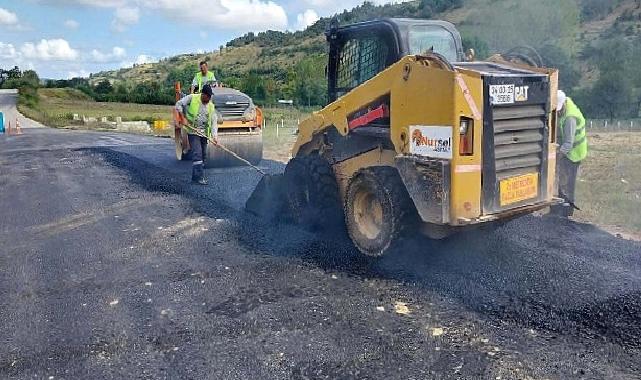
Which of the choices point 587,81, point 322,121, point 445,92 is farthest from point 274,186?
point 587,81

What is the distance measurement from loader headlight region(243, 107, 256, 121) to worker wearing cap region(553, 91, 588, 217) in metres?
5.88

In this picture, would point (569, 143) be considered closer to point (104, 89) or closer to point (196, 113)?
point (196, 113)

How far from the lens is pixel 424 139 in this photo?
4.62m

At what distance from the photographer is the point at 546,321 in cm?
383

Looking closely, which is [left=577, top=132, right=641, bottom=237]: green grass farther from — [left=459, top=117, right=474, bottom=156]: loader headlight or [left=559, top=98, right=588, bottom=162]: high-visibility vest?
[left=459, top=117, right=474, bottom=156]: loader headlight

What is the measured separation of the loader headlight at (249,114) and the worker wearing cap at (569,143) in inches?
231

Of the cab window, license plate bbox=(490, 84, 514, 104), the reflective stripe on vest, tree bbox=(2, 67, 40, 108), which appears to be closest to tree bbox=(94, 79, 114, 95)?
tree bbox=(2, 67, 40, 108)

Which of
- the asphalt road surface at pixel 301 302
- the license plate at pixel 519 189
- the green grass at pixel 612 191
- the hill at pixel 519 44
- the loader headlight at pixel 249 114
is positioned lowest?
the asphalt road surface at pixel 301 302

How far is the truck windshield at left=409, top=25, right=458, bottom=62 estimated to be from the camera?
17.9 ft

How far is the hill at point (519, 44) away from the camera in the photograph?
46.9 ft

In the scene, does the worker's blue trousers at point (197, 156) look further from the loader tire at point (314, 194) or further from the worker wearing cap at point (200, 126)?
the loader tire at point (314, 194)

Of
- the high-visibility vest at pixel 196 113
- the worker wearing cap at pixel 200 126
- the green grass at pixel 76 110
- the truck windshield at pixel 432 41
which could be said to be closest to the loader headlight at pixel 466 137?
the truck windshield at pixel 432 41

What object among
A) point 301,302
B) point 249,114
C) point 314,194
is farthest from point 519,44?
point 301,302

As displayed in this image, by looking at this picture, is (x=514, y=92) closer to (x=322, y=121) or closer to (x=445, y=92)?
(x=445, y=92)
